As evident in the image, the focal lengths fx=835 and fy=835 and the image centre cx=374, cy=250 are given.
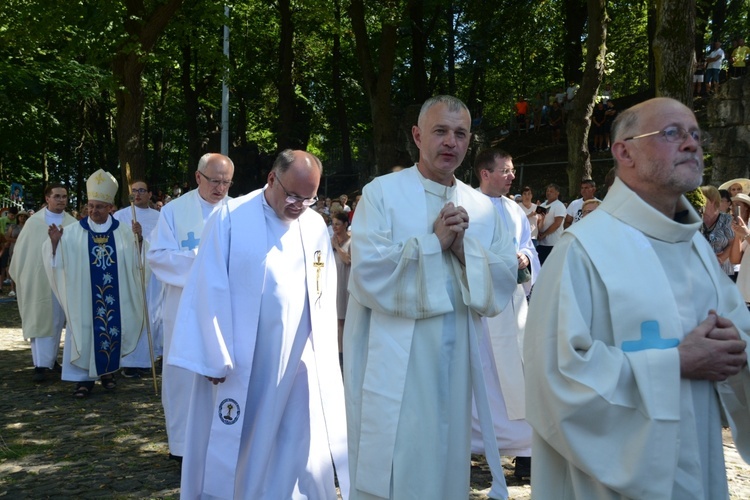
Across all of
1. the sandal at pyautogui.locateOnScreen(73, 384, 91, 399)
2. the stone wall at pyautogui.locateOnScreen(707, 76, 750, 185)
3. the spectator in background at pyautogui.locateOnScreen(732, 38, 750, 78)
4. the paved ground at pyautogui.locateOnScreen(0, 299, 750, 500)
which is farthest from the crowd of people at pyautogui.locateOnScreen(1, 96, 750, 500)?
the spectator in background at pyautogui.locateOnScreen(732, 38, 750, 78)

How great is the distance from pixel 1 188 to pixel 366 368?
110ft

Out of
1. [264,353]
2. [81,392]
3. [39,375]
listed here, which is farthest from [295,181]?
[39,375]

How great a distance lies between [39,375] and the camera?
988 cm

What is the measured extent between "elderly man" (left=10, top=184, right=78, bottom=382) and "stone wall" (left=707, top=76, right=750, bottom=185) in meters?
13.1

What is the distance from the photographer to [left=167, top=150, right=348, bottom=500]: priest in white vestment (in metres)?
4.72

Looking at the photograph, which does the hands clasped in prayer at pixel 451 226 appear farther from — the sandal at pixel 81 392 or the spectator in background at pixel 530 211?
the spectator in background at pixel 530 211

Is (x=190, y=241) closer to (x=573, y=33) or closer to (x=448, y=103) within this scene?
(x=448, y=103)

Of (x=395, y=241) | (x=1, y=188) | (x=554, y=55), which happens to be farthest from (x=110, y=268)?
(x=1, y=188)

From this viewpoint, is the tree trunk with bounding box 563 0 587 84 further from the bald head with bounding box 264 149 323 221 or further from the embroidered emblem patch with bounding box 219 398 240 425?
the embroidered emblem patch with bounding box 219 398 240 425

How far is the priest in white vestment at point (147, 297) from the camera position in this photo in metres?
9.99

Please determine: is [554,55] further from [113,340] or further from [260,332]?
[260,332]

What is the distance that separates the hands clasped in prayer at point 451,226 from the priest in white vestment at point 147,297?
239 inches

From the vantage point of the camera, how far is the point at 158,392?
9.12m

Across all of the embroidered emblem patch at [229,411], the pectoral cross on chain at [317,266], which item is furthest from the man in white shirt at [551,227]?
the embroidered emblem patch at [229,411]
